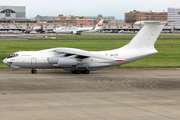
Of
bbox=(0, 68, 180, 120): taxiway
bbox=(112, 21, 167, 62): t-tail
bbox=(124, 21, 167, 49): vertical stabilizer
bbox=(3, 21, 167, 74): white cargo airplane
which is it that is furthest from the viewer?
bbox=(124, 21, 167, 49): vertical stabilizer

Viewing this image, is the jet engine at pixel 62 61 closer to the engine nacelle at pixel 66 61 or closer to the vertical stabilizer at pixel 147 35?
the engine nacelle at pixel 66 61

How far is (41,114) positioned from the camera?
20281 millimetres

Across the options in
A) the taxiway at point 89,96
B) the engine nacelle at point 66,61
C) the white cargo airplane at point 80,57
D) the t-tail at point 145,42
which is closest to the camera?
the taxiway at point 89,96

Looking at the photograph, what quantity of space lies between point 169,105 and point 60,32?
489 ft

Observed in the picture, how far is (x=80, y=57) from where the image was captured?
38781 millimetres

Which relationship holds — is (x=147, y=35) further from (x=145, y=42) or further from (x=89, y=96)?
(x=89, y=96)

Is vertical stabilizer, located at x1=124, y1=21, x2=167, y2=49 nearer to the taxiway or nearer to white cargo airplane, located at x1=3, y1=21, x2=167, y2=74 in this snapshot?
white cargo airplane, located at x1=3, y1=21, x2=167, y2=74

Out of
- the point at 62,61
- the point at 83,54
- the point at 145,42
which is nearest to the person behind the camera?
the point at 83,54

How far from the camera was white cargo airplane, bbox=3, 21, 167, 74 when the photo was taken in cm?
3806

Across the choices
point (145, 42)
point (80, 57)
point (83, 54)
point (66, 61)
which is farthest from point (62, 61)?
point (145, 42)

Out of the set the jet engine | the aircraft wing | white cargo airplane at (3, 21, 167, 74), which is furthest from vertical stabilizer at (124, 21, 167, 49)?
the jet engine

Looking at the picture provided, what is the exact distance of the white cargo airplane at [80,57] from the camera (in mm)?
38062

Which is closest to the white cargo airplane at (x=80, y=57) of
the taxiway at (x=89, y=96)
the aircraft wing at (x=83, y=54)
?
the aircraft wing at (x=83, y=54)

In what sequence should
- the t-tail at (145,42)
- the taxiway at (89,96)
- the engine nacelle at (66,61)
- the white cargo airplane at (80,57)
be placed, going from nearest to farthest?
1. the taxiway at (89,96)
2. the engine nacelle at (66,61)
3. the white cargo airplane at (80,57)
4. the t-tail at (145,42)
